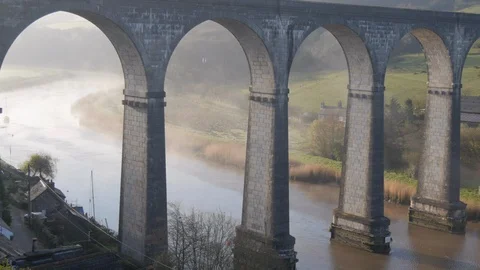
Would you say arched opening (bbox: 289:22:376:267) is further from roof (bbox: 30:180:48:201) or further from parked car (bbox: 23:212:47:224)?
roof (bbox: 30:180:48:201)

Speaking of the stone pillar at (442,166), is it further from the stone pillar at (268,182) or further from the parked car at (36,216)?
the parked car at (36,216)

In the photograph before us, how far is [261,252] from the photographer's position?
75.7 feet

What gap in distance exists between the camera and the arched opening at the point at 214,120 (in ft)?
78.4

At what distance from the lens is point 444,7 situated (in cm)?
10475

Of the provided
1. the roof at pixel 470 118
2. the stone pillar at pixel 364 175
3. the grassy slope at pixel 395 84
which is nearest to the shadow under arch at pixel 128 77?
the stone pillar at pixel 364 175

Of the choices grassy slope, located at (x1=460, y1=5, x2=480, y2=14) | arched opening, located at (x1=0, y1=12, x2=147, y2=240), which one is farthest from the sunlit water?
grassy slope, located at (x1=460, y1=5, x2=480, y2=14)

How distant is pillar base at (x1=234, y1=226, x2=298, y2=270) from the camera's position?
896 inches

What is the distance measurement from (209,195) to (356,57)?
14031 mm

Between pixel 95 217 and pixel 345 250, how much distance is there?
Answer: 12231 millimetres

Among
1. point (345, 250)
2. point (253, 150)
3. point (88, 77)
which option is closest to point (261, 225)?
point (253, 150)

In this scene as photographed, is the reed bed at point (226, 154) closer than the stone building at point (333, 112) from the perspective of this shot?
Yes

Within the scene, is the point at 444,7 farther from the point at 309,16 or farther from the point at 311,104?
the point at 309,16

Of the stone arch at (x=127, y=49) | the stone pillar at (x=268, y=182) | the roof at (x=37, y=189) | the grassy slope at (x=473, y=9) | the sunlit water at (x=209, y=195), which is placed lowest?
the sunlit water at (x=209, y=195)

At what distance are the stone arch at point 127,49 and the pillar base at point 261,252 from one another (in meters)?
6.78
